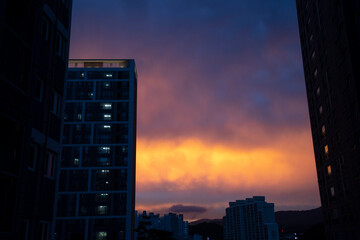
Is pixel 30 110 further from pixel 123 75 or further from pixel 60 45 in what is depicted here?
pixel 123 75

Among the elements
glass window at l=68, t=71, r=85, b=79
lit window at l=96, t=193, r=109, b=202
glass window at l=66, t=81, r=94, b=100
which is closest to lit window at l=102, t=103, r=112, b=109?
glass window at l=66, t=81, r=94, b=100

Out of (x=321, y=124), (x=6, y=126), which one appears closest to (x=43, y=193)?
(x=6, y=126)

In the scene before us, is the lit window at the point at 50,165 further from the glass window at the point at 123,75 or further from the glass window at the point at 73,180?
the glass window at the point at 123,75

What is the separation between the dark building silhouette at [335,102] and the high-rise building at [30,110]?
34652 mm

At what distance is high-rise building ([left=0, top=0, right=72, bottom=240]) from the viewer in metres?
13.5

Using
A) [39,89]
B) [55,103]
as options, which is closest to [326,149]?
[55,103]

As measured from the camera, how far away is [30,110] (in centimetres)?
1500

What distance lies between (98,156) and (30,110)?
75.1 m

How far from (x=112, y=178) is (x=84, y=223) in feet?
39.3

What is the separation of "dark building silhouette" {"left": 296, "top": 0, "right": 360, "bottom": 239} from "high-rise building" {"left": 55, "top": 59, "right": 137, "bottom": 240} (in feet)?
148

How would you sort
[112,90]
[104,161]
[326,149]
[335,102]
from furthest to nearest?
[112,90] → [104,161] → [326,149] → [335,102]

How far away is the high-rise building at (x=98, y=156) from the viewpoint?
8300cm

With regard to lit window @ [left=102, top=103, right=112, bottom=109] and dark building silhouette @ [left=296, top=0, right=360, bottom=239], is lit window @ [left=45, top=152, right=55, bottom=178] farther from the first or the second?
lit window @ [left=102, top=103, right=112, bottom=109]


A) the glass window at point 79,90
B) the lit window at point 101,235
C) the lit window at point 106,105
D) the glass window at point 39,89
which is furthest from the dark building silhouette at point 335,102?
the glass window at point 79,90
